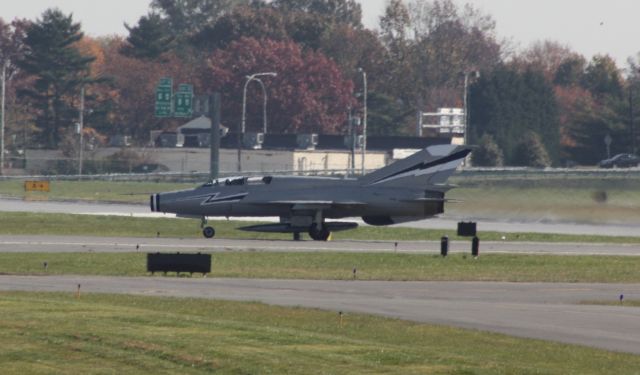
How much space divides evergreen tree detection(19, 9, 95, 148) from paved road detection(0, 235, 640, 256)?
312ft

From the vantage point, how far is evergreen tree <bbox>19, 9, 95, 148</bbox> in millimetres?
148375

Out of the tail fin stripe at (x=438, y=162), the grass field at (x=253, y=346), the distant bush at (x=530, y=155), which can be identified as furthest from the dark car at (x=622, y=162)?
the grass field at (x=253, y=346)

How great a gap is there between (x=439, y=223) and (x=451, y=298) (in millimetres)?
33459

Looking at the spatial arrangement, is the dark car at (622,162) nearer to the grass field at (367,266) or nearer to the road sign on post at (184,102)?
the road sign on post at (184,102)

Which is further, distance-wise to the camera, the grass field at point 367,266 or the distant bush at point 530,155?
the distant bush at point 530,155

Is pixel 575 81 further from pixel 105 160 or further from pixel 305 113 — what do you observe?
pixel 105 160

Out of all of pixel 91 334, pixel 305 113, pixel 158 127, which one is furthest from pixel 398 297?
pixel 158 127

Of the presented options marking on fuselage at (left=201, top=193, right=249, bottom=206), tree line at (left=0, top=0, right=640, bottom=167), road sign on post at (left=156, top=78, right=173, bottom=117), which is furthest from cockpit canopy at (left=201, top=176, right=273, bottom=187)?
tree line at (left=0, top=0, right=640, bottom=167)

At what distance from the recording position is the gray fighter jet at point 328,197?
5547 centimetres

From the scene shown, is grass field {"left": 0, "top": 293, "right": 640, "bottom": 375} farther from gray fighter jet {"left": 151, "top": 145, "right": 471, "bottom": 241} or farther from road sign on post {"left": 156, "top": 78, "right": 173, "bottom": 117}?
road sign on post {"left": 156, "top": 78, "right": 173, "bottom": 117}

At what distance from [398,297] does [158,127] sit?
136156 millimetres

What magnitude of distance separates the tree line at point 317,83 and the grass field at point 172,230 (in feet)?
203

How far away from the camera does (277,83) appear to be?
528ft

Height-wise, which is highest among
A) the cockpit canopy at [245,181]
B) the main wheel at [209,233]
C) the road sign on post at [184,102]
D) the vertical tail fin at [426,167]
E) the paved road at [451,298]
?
the road sign on post at [184,102]
